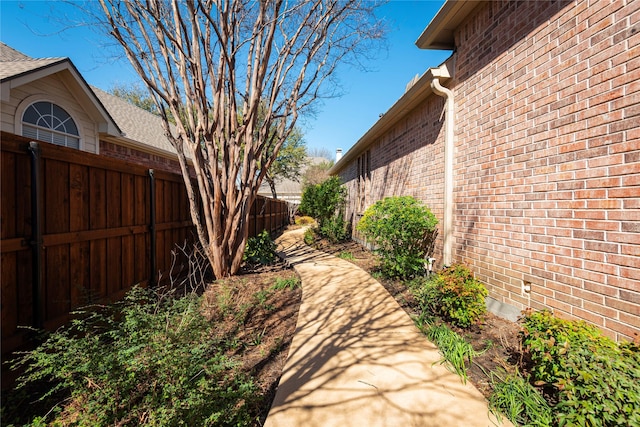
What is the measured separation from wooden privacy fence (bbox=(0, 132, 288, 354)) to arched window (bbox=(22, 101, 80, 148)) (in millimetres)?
4936

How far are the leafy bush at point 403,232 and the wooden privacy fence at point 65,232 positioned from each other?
376 centimetres

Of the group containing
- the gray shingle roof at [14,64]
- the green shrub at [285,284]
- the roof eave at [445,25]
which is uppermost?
the gray shingle roof at [14,64]

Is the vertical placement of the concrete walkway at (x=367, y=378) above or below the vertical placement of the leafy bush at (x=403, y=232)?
below

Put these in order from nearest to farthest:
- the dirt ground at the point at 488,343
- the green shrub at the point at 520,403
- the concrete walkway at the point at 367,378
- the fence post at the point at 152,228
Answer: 1. the green shrub at the point at 520,403
2. the concrete walkway at the point at 367,378
3. the dirt ground at the point at 488,343
4. the fence post at the point at 152,228

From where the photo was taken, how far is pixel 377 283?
536 cm

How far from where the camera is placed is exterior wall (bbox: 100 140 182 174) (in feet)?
27.7

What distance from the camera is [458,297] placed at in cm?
338

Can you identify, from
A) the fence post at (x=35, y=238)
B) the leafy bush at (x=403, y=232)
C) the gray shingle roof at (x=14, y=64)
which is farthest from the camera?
the gray shingle roof at (x=14, y=64)

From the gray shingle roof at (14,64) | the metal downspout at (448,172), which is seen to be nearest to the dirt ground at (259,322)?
the metal downspout at (448,172)

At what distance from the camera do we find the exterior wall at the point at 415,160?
521 centimetres

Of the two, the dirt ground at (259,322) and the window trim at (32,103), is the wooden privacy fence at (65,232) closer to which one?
the dirt ground at (259,322)

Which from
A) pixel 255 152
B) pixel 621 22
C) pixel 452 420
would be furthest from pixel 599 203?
pixel 255 152

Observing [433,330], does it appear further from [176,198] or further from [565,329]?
[176,198]

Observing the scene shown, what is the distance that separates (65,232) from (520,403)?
3952 mm
